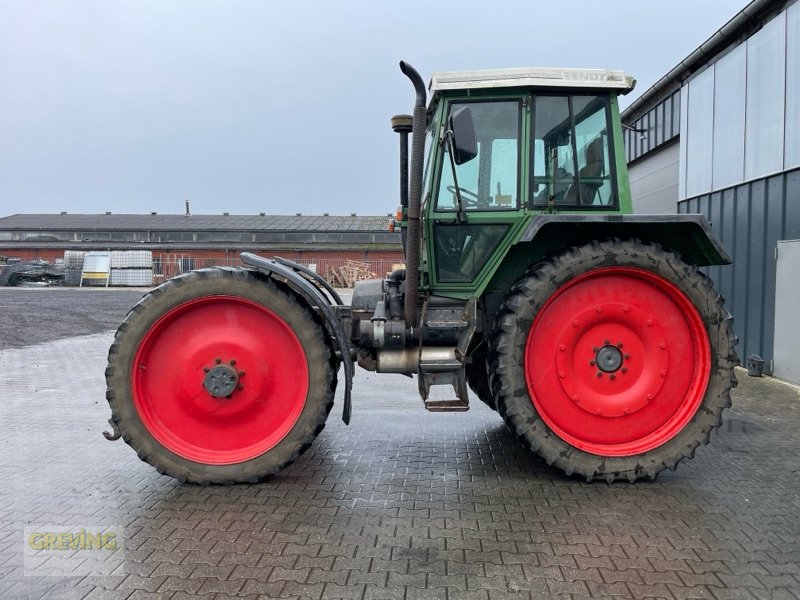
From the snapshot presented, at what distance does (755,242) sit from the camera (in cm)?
766

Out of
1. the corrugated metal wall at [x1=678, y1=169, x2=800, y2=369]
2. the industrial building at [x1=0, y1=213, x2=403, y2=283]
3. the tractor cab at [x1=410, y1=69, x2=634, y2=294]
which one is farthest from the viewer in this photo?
the industrial building at [x1=0, y1=213, x2=403, y2=283]

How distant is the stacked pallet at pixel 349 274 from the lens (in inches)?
1332

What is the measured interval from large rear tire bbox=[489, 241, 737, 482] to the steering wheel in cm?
63

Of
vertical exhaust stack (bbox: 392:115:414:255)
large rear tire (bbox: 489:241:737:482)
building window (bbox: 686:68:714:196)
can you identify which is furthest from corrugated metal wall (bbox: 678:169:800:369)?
vertical exhaust stack (bbox: 392:115:414:255)

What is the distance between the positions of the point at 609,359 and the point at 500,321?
2.59 ft

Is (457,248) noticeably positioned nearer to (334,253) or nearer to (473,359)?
(473,359)

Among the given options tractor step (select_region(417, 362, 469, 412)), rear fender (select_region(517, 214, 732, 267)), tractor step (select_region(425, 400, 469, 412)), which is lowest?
tractor step (select_region(425, 400, 469, 412))

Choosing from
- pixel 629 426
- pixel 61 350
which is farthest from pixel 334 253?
pixel 629 426

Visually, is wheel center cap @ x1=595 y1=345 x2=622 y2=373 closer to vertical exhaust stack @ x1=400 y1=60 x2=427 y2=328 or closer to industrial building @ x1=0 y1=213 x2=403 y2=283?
vertical exhaust stack @ x1=400 y1=60 x2=427 y2=328

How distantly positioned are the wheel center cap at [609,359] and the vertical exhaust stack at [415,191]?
4.18 feet

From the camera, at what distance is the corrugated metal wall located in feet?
23.1

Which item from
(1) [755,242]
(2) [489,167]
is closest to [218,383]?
(2) [489,167]

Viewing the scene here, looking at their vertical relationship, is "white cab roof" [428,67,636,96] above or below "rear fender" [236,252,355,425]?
above

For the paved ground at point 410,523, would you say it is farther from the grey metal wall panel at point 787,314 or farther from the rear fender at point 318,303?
the grey metal wall panel at point 787,314
